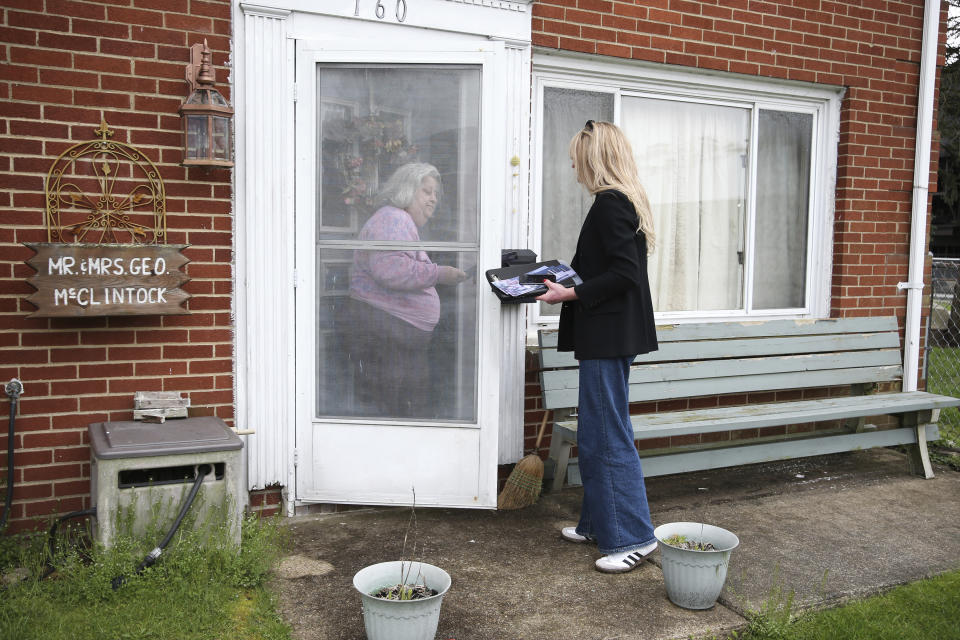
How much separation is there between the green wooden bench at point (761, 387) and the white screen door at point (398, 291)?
62 centimetres

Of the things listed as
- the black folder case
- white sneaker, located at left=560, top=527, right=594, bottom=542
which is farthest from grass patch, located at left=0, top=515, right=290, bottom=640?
the black folder case

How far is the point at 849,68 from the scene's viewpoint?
5.89m

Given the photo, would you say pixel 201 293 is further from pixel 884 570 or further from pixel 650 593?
pixel 884 570

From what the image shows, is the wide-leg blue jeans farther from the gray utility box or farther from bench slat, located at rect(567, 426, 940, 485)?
the gray utility box

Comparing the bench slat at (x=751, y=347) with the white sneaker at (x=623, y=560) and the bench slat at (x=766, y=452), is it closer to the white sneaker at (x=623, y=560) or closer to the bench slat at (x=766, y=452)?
the bench slat at (x=766, y=452)

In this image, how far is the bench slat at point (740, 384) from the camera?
468 centimetres

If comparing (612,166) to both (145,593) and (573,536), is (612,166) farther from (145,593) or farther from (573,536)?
(145,593)

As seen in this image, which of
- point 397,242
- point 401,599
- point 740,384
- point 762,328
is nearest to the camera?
point 401,599

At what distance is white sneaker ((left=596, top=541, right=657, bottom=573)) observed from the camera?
3.74 m

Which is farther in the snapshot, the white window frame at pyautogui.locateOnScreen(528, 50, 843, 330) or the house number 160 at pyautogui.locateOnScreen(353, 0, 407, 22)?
the white window frame at pyautogui.locateOnScreen(528, 50, 843, 330)

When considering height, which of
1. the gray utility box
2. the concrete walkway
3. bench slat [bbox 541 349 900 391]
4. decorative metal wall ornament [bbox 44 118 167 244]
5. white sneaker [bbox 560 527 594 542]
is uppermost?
decorative metal wall ornament [bbox 44 118 167 244]

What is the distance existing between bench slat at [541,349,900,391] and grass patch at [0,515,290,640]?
73.3 inches

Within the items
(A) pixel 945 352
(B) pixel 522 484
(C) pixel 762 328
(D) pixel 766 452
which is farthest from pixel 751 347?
(A) pixel 945 352

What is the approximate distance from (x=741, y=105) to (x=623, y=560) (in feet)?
11.2
